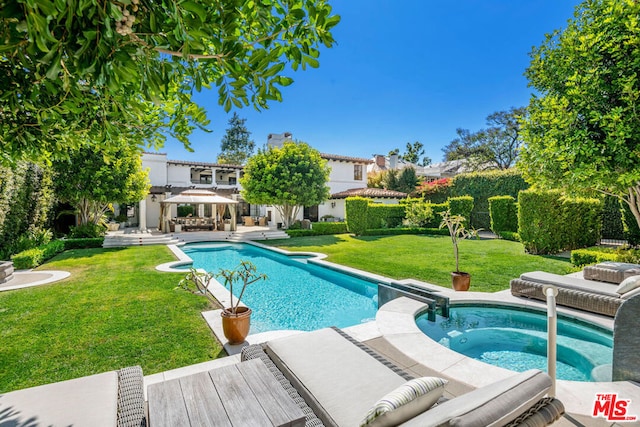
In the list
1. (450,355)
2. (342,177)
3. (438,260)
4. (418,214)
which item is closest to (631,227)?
(438,260)

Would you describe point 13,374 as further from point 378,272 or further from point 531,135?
point 531,135

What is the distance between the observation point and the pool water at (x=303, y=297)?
7.00 meters

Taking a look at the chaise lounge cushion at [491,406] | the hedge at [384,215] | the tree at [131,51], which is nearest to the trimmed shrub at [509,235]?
the hedge at [384,215]

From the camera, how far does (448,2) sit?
11586 millimetres

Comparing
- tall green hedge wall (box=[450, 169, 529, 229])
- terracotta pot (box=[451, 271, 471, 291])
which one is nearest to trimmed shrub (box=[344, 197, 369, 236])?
tall green hedge wall (box=[450, 169, 529, 229])

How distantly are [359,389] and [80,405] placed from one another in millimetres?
2265

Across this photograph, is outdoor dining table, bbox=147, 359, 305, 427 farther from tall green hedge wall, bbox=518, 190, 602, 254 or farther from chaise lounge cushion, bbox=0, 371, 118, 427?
tall green hedge wall, bbox=518, 190, 602, 254

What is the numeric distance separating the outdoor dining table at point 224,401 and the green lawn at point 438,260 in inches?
281

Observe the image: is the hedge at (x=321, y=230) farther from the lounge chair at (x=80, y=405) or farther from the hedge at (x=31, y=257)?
the lounge chair at (x=80, y=405)

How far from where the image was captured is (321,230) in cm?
2228

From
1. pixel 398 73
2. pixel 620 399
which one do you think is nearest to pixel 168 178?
pixel 398 73

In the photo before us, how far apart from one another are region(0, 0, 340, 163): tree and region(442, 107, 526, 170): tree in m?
39.5

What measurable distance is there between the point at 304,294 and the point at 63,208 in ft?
65.0

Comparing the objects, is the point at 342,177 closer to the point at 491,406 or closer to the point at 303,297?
the point at 303,297
